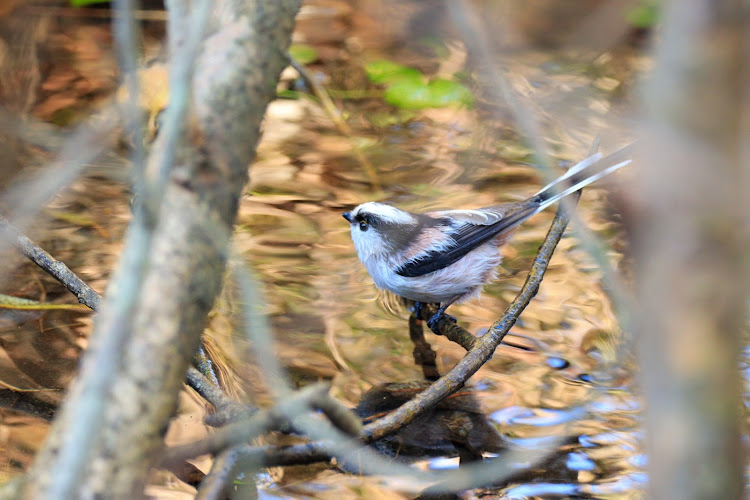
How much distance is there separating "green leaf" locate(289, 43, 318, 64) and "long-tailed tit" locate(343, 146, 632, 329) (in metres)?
3.34

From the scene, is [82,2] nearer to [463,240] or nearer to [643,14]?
[463,240]

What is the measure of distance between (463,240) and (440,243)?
0.15 meters

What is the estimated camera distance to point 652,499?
1239 millimetres

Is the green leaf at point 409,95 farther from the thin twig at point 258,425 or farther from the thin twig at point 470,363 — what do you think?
the thin twig at point 258,425

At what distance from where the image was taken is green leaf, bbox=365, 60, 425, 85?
6.97 metres

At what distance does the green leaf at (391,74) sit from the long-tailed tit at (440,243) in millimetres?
2466

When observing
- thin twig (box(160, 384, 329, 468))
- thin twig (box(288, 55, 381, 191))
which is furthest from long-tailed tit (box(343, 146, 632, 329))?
thin twig (box(160, 384, 329, 468))

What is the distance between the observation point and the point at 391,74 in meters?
6.98

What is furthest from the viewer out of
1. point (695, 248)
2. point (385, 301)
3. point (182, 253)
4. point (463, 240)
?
point (385, 301)

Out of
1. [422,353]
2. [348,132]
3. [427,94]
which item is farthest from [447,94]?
[422,353]

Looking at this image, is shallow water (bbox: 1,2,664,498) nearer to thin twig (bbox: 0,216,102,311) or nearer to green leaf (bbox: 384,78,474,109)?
green leaf (bbox: 384,78,474,109)

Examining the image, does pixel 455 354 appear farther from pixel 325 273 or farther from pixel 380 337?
pixel 325 273

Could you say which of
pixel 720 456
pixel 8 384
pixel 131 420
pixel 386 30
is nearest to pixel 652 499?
pixel 720 456

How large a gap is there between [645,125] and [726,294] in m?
0.28
